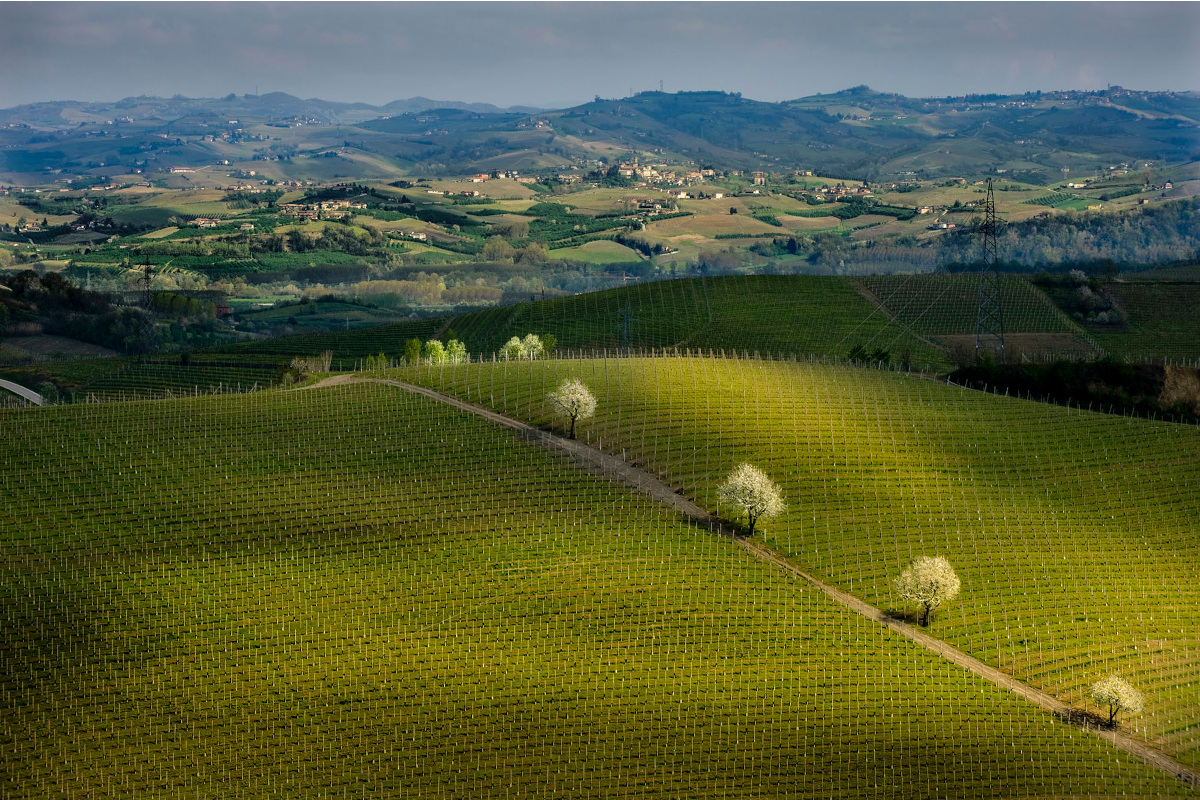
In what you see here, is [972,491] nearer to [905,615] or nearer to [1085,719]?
[905,615]

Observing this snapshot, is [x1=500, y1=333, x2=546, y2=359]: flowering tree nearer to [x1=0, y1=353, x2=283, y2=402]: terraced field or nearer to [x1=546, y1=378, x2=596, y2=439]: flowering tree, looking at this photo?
[x1=0, y1=353, x2=283, y2=402]: terraced field

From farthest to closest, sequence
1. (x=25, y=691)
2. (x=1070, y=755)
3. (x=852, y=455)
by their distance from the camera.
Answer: (x=852, y=455) → (x=25, y=691) → (x=1070, y=755)

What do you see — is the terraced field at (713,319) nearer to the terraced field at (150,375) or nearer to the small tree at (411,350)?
the small tree at (411,350)

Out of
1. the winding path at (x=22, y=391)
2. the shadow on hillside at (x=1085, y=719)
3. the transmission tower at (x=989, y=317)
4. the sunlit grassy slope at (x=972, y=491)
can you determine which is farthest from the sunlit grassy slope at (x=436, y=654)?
the transmission tower at (x=989, y=317)

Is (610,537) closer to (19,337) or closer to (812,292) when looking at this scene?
(812,292)

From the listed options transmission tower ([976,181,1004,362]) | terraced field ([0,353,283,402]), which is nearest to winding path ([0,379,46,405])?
terraced field ([0,353,283,402])

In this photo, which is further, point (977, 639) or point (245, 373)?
point (245, 373)

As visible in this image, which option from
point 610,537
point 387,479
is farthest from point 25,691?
point 610,537
